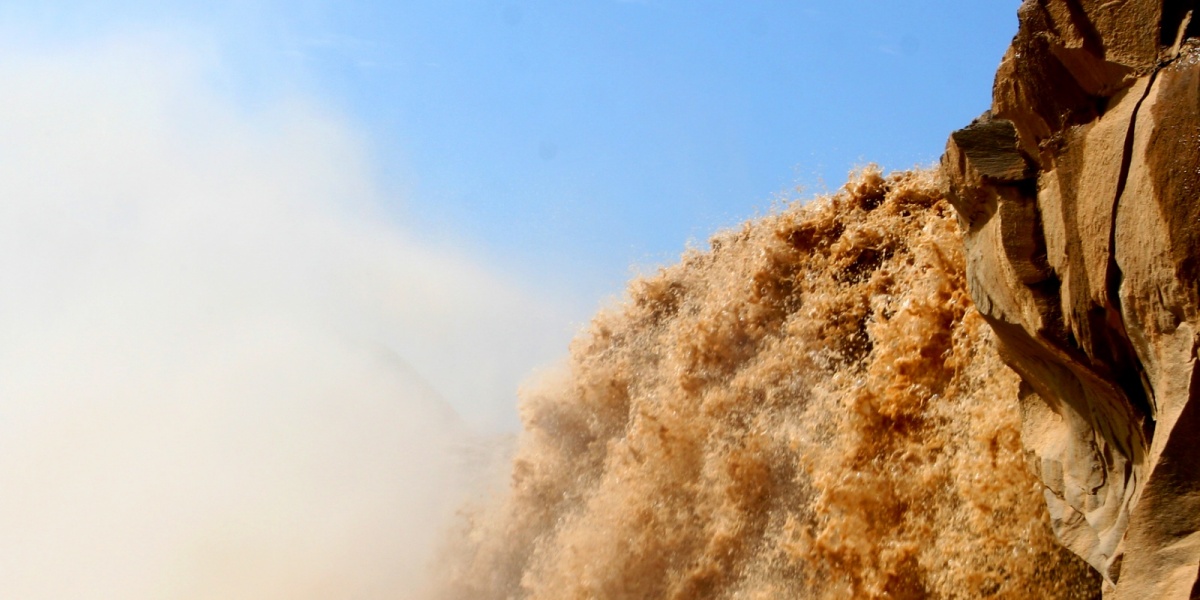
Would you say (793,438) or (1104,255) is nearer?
(1104,255)

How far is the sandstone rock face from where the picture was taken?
14.0ft

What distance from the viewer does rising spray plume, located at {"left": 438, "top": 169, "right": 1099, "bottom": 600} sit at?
283 inches

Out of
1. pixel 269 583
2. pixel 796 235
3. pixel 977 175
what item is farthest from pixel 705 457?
pixel 269 583

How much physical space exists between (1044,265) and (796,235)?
5.47 metres

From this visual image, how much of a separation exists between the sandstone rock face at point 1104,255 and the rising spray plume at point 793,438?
1243 millimetres

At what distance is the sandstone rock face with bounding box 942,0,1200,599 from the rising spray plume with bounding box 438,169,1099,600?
4.08 feet

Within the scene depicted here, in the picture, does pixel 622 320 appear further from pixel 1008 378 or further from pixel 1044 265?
pixel 1044 265

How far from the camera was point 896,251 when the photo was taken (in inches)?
372

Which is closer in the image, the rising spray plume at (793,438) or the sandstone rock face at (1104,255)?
the sandstone rock face at (1104,255)

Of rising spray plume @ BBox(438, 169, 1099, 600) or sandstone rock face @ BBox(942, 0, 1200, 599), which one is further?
rising spray plume @ BBox(438, 169, 1099, 600)

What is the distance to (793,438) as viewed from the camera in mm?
9328

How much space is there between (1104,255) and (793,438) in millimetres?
4831

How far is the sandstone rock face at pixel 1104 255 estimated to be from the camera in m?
4.28

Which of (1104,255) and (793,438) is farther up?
(793,438)
